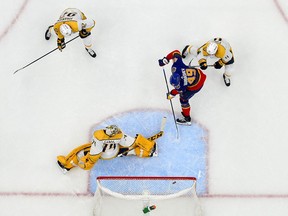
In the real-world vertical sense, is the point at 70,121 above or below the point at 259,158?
above

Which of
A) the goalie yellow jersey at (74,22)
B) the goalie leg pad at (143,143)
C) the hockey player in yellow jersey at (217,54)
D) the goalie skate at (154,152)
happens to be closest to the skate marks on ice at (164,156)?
the goalie skate at (154,152)

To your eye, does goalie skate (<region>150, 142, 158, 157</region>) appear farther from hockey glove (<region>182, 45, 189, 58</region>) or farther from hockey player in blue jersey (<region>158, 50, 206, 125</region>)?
hockey glove (<region>182, 45, 189, 58</region>)

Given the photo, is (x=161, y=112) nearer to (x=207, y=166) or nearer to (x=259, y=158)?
(x=207, y=166)

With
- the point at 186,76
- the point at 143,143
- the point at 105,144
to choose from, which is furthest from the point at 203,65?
the point at 105,144

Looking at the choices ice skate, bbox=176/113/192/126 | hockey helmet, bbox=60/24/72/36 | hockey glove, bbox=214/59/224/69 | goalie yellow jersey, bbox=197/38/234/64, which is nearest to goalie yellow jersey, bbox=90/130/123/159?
ice skate, bbox=176/113/192/126

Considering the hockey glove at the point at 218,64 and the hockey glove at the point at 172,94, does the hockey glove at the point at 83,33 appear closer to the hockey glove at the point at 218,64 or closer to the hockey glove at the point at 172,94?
the hockey glove at the point at 172,94

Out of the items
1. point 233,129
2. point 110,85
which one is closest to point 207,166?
point 233,129

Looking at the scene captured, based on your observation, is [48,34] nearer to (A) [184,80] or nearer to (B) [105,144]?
(B) [105,144]
